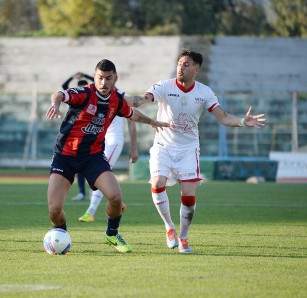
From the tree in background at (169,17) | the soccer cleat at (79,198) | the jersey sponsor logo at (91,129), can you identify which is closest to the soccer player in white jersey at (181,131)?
the jersey sponsor logo at (91,129)

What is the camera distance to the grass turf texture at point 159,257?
26.5ft

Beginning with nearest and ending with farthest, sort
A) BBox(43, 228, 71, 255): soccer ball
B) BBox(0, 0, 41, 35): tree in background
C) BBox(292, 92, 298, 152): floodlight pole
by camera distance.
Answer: BBox(43, 228, 71, 255): soccer ball → BBox(292, 92, 298, 152): floodlight pole → BBox(0, 0, 41, 35): tree in background

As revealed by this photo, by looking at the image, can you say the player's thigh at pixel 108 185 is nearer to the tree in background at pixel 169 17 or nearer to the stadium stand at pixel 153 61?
the stadium stand at pixel 153 61

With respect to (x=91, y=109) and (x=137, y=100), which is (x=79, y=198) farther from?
(x=91, y=109)

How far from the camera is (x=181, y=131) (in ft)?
38.9

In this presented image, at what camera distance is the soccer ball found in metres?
10.4

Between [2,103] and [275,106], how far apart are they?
456 inches

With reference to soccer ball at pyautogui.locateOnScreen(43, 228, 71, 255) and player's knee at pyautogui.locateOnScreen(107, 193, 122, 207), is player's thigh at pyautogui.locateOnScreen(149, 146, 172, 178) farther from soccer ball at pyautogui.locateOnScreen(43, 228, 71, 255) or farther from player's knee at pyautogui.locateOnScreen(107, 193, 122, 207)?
soccer ball at pyautogui.locateOnScreen(43, 228, 71, 255)

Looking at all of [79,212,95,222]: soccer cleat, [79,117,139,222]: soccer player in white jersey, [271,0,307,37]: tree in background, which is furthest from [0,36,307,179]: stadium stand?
[79,212,95,222]: soccer cleat

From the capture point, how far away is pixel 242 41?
4819 centimetres

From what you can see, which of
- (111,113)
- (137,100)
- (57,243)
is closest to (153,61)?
(137,100)

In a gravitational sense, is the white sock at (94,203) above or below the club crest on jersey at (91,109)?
below

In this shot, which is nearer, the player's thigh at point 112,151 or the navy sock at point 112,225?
the navy sock at point 112,225

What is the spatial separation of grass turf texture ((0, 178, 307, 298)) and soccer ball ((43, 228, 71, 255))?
80mm
